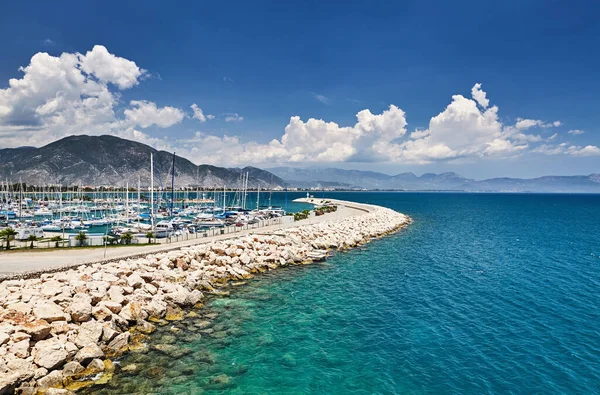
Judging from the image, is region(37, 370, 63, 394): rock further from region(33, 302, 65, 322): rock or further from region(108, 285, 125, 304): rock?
region(108, 285, 125, 304): rock

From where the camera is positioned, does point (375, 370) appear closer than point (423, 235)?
Yes

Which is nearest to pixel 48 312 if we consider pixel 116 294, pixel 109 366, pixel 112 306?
pixel 112 306

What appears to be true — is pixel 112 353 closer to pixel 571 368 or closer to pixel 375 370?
pixel 375 370

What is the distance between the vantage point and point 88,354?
14898mm

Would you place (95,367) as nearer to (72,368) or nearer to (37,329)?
(72,368)

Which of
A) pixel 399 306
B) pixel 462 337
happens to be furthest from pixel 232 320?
pixel 462 337

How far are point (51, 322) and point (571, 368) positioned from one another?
25.6 m

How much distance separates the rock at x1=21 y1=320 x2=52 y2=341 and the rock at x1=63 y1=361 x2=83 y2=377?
2.18 m

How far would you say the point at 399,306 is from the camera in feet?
78.5

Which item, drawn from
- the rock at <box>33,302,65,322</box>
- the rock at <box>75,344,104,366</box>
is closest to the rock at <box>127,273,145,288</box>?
the rock at <box>33,302,65,322</box>

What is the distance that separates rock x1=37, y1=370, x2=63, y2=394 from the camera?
1302cm

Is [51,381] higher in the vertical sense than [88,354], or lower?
lower

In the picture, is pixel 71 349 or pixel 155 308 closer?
pixel 71 349

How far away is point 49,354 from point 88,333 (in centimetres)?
222
